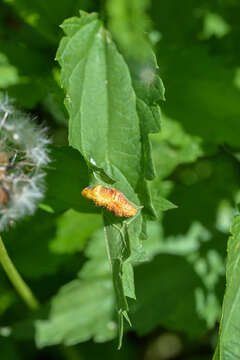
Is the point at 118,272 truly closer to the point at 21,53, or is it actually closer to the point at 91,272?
the point at 91,272

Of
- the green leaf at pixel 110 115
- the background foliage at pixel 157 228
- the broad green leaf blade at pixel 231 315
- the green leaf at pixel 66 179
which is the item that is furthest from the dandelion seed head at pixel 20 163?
the broad green leaf blade at pixel 231 315

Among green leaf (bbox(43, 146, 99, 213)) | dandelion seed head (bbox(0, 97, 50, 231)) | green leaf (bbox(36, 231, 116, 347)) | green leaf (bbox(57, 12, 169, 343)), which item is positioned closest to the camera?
dandelion seed head (bbox(0, 97, 50, 231))

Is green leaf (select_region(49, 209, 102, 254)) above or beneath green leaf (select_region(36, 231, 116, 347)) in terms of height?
above

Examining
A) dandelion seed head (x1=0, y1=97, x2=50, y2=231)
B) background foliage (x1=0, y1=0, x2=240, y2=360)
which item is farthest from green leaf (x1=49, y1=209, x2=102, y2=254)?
dandelion seed head (x1=0, y1=97, x2=50, y2=231)

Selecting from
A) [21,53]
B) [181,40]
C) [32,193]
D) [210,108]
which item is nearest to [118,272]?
[32,193]

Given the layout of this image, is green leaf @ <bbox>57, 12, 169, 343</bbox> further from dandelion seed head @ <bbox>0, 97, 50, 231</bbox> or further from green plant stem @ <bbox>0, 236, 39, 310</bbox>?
green plant stem @ <bbox>0, 236, 39, 310</bbox>
